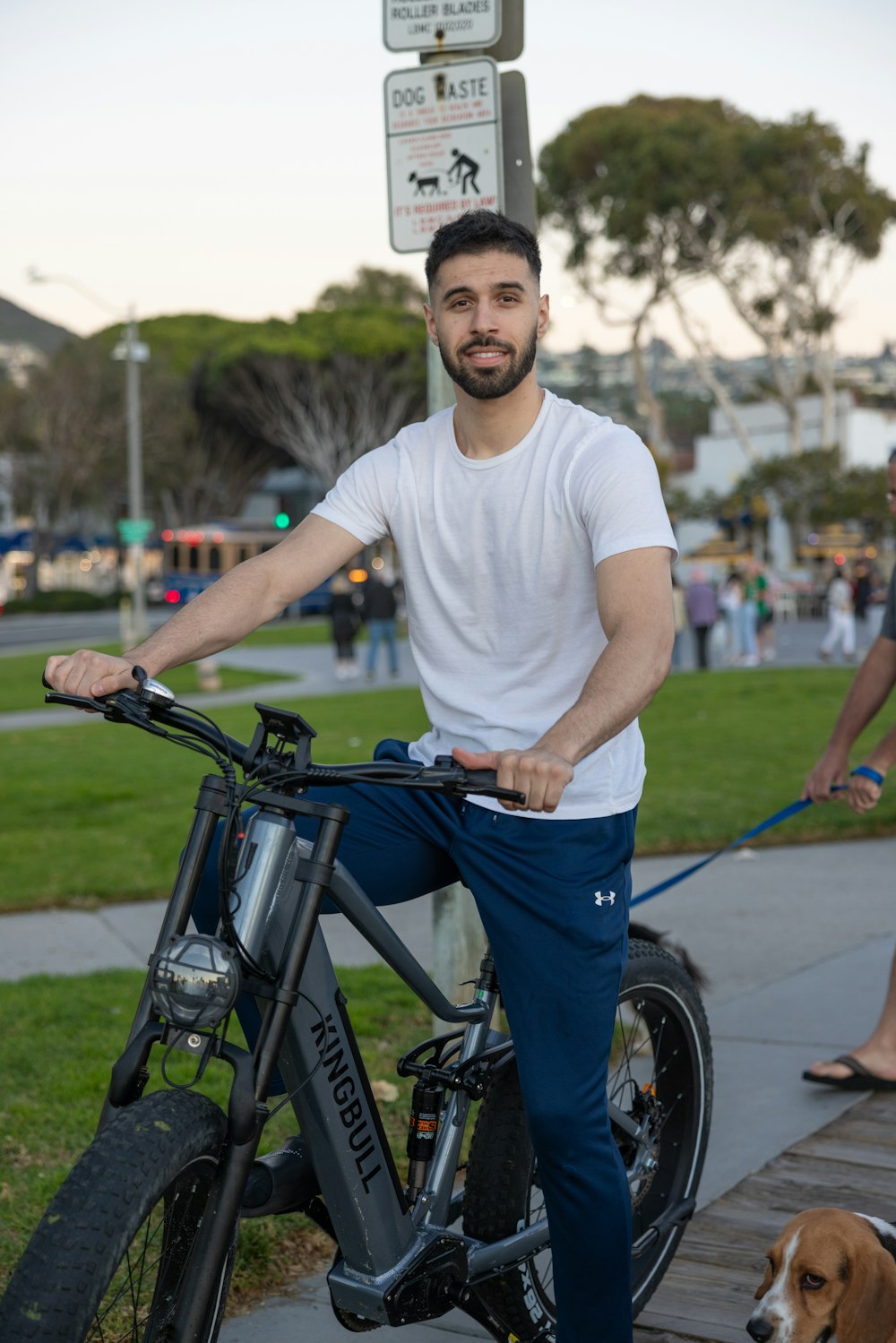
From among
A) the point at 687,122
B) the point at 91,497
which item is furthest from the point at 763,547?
the point at 91,497

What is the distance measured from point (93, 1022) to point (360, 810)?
284 cm

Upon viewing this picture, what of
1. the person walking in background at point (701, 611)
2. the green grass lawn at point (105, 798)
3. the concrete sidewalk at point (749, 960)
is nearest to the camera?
the concrete sidewalk at point (749, 960)

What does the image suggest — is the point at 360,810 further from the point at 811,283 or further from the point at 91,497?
the point at 91,497

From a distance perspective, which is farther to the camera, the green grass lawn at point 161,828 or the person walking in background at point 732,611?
the person walking in background at point 732,611

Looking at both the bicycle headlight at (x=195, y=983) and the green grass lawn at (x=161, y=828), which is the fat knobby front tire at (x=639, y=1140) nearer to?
the green grass lawn at (x=161, y=828)

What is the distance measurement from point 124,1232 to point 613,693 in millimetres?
1045

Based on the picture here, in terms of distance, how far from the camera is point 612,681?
2.31m

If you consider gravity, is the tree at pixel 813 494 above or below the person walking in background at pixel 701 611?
above

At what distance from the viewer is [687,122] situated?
45781mm

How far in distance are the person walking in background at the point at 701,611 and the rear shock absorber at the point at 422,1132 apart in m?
21.0

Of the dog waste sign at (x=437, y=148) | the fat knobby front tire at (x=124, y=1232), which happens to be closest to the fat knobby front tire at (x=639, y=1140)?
the fat knobby front tire at (x=124, y=1232)

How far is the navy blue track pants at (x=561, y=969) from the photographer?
2.51 metres

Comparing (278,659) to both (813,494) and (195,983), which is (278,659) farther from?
(813,494)

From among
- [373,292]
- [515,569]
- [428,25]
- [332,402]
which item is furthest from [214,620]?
[373,292]
